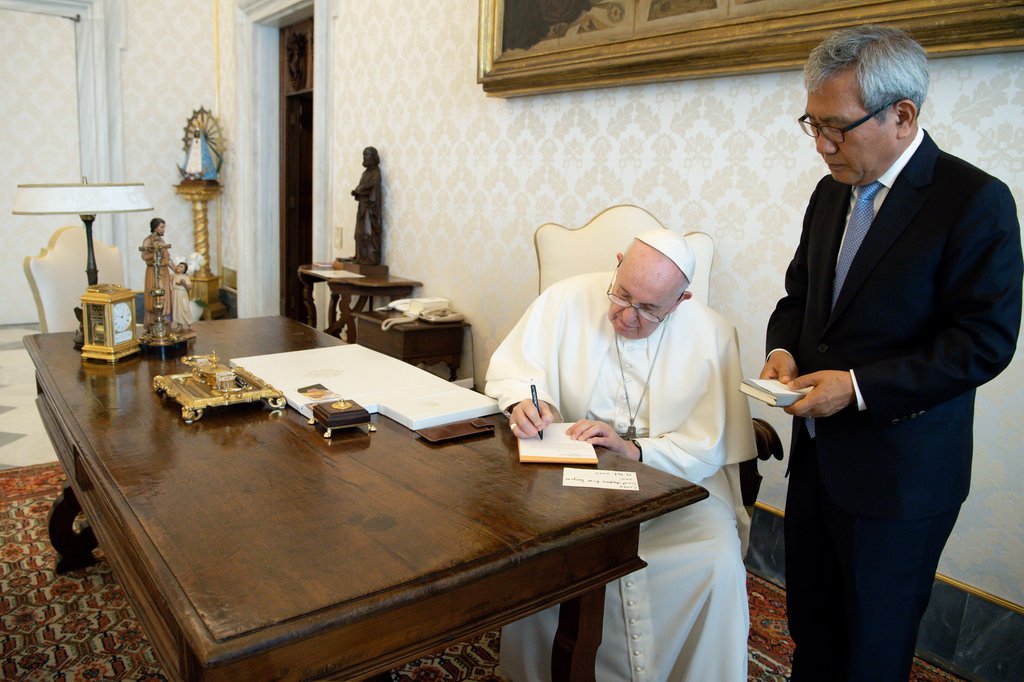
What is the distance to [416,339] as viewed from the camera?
14.6 feet

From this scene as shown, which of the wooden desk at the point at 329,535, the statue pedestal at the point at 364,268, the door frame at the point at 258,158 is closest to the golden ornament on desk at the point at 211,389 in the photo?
the wooden desk at the point at 329,535

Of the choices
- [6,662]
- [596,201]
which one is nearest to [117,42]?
[596,201]

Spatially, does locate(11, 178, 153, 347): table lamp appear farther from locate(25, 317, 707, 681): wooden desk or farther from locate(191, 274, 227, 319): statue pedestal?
locate(191, 274, 227, 319): statue pedestal

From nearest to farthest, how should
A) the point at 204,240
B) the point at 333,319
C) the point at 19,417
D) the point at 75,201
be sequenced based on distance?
the point at 75,201, the point at 19,417, the point at 333,319, the point at 204,240

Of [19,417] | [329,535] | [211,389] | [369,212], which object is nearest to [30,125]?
[19,417]

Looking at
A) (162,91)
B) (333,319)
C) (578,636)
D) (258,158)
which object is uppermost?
(162,91)

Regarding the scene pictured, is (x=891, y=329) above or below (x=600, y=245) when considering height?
below

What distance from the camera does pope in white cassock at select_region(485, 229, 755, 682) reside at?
200 cm

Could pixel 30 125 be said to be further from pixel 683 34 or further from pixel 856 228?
→ pixel 856 228

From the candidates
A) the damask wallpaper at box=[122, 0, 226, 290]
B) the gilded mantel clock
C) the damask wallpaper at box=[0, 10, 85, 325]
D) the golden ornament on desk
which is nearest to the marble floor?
the gilded mantel clock

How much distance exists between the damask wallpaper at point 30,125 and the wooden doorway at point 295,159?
2.56 metres

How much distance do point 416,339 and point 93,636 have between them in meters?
2.32

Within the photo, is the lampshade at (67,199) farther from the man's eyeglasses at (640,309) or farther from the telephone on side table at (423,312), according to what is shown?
the man's eyeglasses at (640,309)

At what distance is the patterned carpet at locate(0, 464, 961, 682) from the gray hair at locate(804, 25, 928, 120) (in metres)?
1.82
